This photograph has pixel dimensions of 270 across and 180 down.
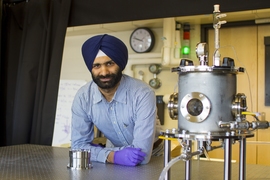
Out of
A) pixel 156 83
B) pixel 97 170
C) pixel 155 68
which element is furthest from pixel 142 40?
pixel 97 170

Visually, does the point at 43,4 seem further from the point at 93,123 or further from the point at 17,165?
the point at 17,165

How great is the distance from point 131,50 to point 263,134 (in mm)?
1528

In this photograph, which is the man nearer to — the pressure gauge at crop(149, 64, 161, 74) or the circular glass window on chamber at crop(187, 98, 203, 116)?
the circular glass window on chamber at crop(187, 98, 203, 116)

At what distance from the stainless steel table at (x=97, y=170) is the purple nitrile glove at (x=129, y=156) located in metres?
0.03

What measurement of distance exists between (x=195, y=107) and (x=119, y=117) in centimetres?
80

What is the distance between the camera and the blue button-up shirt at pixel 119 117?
176 cm

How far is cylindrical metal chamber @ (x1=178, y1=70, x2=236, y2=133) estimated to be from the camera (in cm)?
105

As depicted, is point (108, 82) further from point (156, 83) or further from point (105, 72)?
point (156, 83)

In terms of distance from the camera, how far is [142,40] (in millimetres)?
4059

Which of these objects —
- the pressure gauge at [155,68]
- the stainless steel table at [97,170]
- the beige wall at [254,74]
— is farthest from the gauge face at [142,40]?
the stainless steel table at [97,170]

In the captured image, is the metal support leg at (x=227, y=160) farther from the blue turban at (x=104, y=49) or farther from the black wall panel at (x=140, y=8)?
the black wall panel at (x=140, y=8)

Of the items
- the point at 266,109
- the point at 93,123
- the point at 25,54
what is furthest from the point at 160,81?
the point at 93,123

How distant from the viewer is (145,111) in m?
1.77

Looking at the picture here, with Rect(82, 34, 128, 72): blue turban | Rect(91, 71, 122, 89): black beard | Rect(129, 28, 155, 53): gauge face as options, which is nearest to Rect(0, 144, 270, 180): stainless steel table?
Rect(91, 71, 122, 89): black beard
